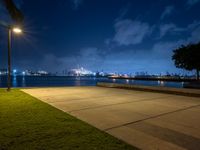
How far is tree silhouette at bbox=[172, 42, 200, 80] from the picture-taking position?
39.4 meters

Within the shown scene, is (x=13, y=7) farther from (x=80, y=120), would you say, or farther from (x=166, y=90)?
(x=166, y=90)

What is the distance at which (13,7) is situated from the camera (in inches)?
499

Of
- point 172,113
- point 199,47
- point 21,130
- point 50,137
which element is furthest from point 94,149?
point 199,47

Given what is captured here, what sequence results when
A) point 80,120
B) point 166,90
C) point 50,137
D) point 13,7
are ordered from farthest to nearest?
point 166,90
point 13,7
point 80,120
point 50,137

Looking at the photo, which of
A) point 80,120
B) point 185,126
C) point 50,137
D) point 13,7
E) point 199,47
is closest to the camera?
point 50,137

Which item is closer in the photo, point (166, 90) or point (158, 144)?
point (158, 144)

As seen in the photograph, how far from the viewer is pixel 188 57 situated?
40344 mm

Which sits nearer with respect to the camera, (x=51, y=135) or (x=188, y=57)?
(x=51, y=135)

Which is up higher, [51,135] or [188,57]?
[188,57]

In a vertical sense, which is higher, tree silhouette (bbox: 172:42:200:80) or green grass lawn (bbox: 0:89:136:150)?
→ tree silhouette (bbox: 172:42:200:80)

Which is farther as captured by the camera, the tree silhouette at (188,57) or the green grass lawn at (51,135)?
the tree silhouette at (188,57)

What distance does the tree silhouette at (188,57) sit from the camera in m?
39.4

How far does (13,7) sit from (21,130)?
34.5 ft

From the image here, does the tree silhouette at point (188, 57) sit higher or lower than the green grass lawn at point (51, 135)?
higher
